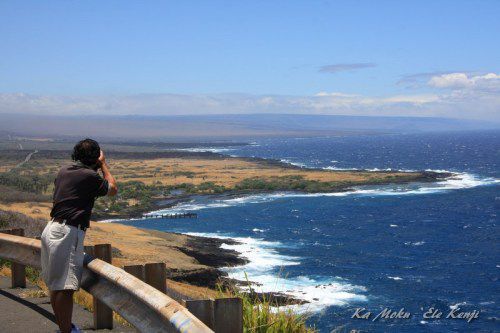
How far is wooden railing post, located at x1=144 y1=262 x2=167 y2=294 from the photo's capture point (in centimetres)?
631

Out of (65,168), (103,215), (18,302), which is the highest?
(65,168)

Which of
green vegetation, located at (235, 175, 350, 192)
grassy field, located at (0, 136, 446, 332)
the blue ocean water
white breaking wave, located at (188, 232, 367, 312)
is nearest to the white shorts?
grassy field, located at (0, 136, 446, 332)

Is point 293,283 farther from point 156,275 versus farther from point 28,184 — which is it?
point 28,184

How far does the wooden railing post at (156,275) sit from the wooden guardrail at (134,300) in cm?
22

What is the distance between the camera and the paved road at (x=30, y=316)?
726 cm

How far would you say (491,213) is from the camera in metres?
52.9

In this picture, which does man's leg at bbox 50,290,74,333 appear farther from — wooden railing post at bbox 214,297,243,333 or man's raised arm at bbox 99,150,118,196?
wooden railing post at bbox 214,297,243,333

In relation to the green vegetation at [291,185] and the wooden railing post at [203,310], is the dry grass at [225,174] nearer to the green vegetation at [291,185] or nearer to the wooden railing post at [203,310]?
the green vegetation at [291,185]

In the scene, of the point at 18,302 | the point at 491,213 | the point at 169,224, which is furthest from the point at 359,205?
the point at 18,302

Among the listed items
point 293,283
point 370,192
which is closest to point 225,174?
point 370,192

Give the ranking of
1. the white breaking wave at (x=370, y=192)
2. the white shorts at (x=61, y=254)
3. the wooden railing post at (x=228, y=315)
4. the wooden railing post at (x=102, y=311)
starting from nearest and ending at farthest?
1. the wooden railing post at (x=228, y=315)
2. the white shorts at (x=61, y=254)
3. the wooden railing post at (x=102, y=311)
4. the white breaking wave at (x=370, y=192)

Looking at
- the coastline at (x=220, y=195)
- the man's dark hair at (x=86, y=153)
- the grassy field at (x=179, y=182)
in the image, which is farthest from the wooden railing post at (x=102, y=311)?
the coastline at (x=220, y=195)

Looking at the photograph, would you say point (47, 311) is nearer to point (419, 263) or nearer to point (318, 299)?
point (318, 299)

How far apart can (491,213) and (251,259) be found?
26.7 m
